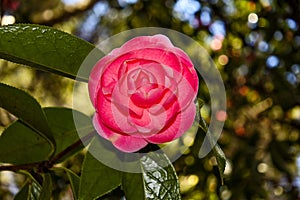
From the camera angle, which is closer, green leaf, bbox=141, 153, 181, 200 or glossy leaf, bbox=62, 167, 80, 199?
green leaf, bbox=141, 153, 181, 200

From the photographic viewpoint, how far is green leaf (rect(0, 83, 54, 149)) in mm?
743

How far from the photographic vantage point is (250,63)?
2.43 meters

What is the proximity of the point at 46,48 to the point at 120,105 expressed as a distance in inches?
5.3

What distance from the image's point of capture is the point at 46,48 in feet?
2.27

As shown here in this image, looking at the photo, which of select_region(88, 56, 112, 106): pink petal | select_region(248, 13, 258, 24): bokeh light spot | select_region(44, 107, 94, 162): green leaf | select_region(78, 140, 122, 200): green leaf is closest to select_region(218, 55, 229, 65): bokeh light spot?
select_region(248, 13, 258, 24): bokeh light spot

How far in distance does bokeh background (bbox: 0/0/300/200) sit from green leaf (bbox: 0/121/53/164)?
37.4 inches

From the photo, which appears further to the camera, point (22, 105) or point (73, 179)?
point (73, 179)

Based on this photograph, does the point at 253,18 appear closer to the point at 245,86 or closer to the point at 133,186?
the point at 245,86

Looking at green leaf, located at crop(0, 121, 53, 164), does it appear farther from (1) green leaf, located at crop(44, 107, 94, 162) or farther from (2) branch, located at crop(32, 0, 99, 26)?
(2) branch, located at crop(32, 0, 99, 26)

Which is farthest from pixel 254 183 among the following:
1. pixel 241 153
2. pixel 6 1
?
pixel 6 1

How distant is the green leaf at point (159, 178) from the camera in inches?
27.4

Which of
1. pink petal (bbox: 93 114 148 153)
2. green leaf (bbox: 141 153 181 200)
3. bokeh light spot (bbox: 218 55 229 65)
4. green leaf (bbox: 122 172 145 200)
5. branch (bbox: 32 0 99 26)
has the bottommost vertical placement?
bokeh light spot (bbox: 218 55 229 65)

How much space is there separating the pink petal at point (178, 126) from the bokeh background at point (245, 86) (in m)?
1.20

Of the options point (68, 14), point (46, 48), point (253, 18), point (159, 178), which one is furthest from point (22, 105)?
point (68, 14)
